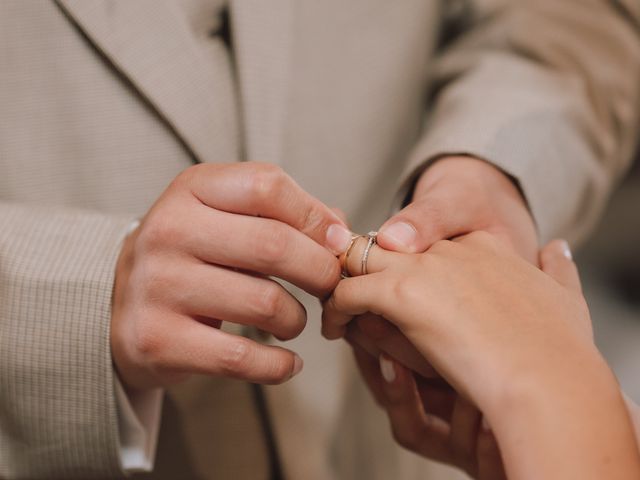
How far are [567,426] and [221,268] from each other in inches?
10.1

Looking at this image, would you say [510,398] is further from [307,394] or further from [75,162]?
[75,162]

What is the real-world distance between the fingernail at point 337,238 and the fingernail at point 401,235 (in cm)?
3

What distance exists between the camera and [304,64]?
0.65 metres

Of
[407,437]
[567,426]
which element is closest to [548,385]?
[567,426]

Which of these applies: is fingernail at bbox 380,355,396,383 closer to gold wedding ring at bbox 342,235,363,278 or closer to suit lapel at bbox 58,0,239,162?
gold wedding ring at bbox 342,235,363,278

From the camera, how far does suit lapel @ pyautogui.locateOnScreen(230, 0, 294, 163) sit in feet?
2.02

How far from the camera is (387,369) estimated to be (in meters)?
0.54

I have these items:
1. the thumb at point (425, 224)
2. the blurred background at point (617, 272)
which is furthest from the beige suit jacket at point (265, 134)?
the blurred background at point (617, 272)

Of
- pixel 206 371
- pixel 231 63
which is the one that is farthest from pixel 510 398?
pixel 231 63

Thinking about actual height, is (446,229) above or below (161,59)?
below

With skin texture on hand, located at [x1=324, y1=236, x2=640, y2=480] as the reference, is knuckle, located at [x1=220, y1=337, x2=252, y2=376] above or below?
below

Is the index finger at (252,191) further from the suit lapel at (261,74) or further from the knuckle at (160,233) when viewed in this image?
the suit lapel at (261,74)

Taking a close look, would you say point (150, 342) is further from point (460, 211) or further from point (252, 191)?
point (460, 211)

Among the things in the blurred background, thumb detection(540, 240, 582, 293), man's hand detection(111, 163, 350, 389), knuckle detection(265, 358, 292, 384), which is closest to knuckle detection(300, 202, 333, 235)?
man's hand detection(111, 163, 350, 389)
